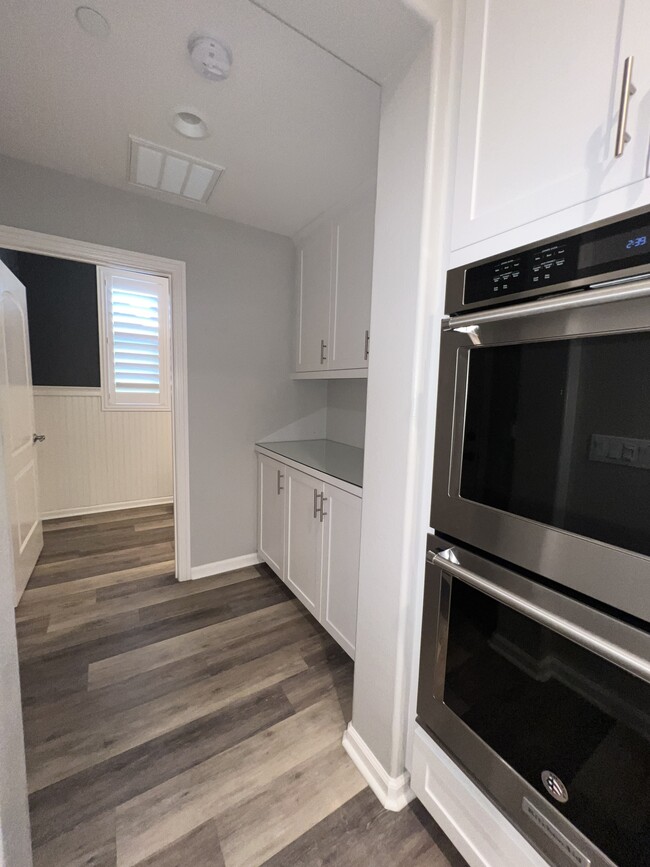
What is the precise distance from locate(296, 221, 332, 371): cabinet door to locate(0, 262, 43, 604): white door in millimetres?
1743

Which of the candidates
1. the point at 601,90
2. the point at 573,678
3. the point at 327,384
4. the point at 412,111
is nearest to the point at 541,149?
the point at 601,90

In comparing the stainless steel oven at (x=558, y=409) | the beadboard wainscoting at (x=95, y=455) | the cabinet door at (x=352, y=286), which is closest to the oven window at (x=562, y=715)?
the stainless steel oven at (x=558, y=409)

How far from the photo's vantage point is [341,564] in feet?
5.61

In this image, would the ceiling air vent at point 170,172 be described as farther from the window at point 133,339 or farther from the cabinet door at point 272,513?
the window at point 133,339

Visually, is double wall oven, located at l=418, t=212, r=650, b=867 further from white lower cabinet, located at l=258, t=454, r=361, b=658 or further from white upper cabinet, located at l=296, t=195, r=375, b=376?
white upper cabinet, located at l=296, t=195, r=375, b=376

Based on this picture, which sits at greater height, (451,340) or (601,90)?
(601,90)

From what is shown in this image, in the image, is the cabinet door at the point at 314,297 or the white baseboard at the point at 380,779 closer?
the white baseboard at the point at 380,779

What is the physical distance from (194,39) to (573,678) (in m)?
2.04

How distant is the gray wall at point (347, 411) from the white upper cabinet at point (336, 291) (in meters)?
0.36

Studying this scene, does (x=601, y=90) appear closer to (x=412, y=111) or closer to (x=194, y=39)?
(x=412, y=111)

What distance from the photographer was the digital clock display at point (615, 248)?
1.92 ft

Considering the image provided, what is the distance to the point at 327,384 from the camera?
288 centimetres

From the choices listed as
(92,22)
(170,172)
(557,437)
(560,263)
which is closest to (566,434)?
(557,437)

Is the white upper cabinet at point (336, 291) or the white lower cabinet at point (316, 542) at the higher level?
the white upper cabinet at point (336, 291)
